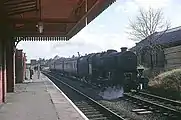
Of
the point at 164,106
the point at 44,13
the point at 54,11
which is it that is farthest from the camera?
the point at 164,106

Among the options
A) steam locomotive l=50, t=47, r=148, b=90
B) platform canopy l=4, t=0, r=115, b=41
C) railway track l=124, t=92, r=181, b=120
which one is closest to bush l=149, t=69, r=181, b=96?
steam locomotive l=50, t=47, r=148, b=90

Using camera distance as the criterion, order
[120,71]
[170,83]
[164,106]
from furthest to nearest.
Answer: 1. [120,71]
2. [170,83]
3. [164,106]

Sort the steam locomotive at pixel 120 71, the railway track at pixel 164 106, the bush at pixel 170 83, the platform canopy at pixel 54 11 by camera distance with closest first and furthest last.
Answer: the platform canopy at pixel 54 11
the railway track at pixel 164 106
the bush at pixel 170 83
the steam locomotive at pixel 120 71

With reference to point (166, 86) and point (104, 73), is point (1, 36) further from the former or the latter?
point (104, 73)

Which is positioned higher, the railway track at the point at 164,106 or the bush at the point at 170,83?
the bush at the point at 170,83

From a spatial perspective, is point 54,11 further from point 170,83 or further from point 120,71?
point 120,71

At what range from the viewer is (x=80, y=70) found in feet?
122

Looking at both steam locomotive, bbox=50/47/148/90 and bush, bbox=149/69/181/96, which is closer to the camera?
bush, bbox=149/69/181/96

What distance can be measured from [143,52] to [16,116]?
3743cm

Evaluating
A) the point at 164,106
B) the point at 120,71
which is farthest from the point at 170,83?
the point at 164,106

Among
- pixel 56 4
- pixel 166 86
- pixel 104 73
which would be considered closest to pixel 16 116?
pixel 56 4

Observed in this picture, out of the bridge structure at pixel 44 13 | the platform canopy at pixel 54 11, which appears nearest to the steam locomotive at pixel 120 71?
the bridge structure at pixel 44 13

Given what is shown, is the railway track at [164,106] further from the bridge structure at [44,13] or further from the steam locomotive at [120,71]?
the bridge structure at [44,13]

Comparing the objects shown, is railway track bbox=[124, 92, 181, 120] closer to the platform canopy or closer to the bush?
the bush
